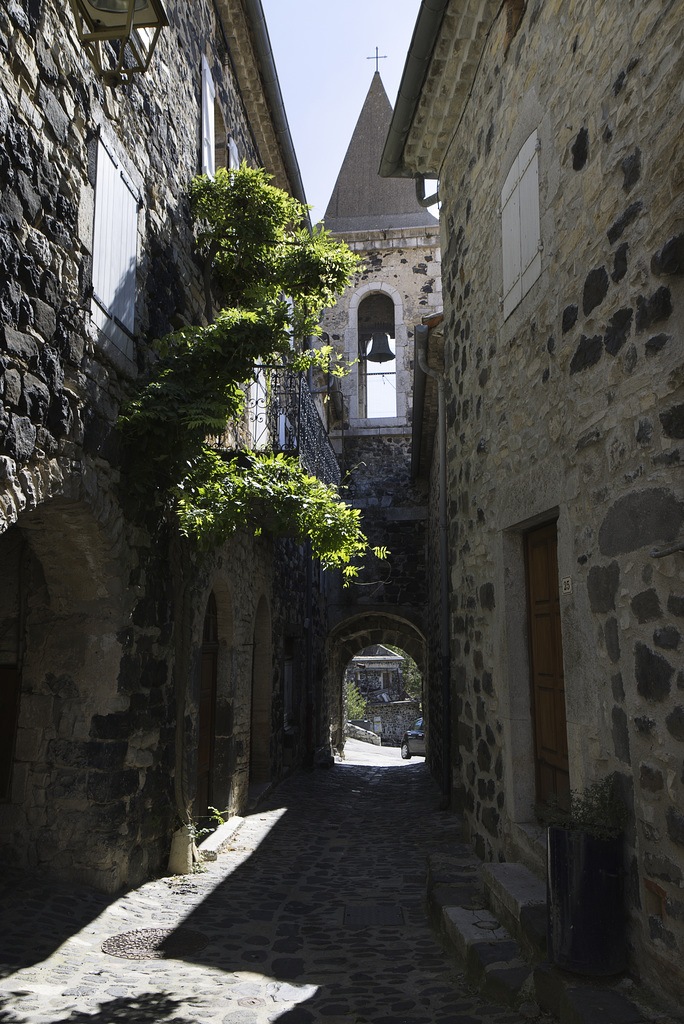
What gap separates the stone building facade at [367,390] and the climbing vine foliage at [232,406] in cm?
696

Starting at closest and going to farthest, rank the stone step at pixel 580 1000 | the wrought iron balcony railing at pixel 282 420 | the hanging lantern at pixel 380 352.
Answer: the stone step at pixel 580 1000
the wrought iron balcony railing at pixel 282 420
the hanging lantern at pixel 380 352

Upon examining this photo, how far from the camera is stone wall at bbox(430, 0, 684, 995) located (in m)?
2.68

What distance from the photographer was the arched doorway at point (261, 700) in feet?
30.6

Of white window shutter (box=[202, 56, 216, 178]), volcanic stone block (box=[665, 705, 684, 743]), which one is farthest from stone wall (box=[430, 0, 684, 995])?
white window shutter (box=[202, 56, 216, 178])

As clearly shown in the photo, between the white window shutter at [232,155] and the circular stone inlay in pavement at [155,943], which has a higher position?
the white window shutter at [232,155]

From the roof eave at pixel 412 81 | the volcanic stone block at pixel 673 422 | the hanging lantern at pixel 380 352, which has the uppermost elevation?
the hanging lantern at pixel 380 352

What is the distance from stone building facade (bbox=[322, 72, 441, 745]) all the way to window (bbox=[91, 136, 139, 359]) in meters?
8.48

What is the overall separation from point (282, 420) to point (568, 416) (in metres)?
6.98

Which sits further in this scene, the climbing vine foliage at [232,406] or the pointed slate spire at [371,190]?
the pointed slate spire at [371,190]

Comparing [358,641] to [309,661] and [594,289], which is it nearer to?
[309,661]

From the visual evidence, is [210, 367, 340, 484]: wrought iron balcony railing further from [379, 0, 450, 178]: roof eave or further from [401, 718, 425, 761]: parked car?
[401, 718, 425, 761]: parked car

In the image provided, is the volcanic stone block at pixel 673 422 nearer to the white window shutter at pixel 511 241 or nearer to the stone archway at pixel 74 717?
the white window shutter at pixel 511 241

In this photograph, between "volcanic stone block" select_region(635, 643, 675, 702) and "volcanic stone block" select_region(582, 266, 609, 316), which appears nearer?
"volcanic stone block" select_region(635, 643, 675, 702)

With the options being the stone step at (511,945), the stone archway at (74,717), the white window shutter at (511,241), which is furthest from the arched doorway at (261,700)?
the white window shutter at (511,241)
